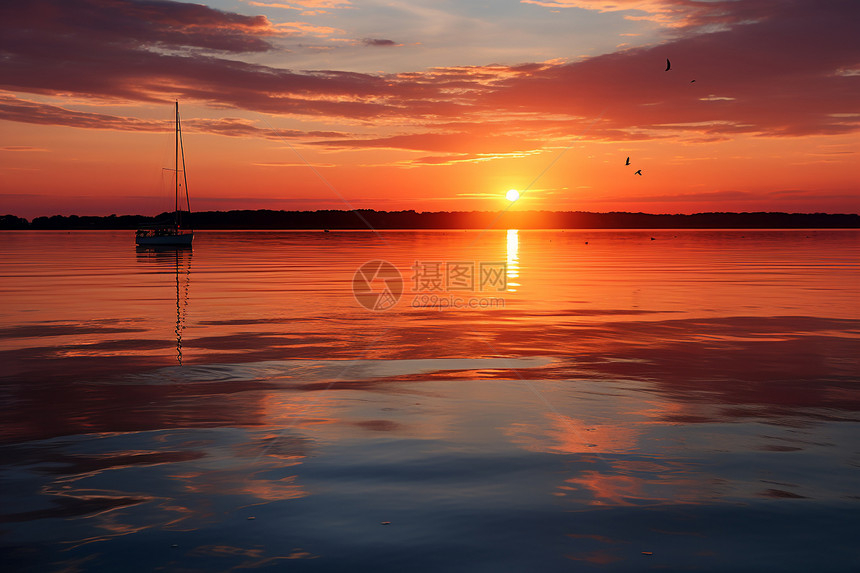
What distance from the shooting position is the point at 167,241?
97.2m

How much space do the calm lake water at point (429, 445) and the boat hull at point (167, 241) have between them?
73.8 meters

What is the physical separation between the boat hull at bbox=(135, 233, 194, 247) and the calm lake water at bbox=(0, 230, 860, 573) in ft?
242

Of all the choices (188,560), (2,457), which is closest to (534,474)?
(188,560)

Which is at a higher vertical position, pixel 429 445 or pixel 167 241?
pixel 167 241

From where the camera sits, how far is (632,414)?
1323 cm

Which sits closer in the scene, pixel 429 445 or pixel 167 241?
pixel 429 445

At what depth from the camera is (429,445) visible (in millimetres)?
11375

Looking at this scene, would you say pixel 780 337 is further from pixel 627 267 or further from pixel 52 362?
pixel 627 267

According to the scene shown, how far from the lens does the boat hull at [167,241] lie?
9681 centimetres

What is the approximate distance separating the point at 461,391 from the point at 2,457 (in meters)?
8.03

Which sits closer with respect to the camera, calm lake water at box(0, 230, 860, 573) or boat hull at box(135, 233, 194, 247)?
calm lake water at box(0, 230, 860, 573)

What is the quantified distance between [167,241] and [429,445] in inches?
3645

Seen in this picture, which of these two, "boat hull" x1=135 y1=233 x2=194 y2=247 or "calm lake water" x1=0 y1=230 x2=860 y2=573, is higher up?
"boat hull" x1=135 y1=233 x2=194 y2=247

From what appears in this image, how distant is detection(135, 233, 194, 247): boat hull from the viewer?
96812 millimetres
